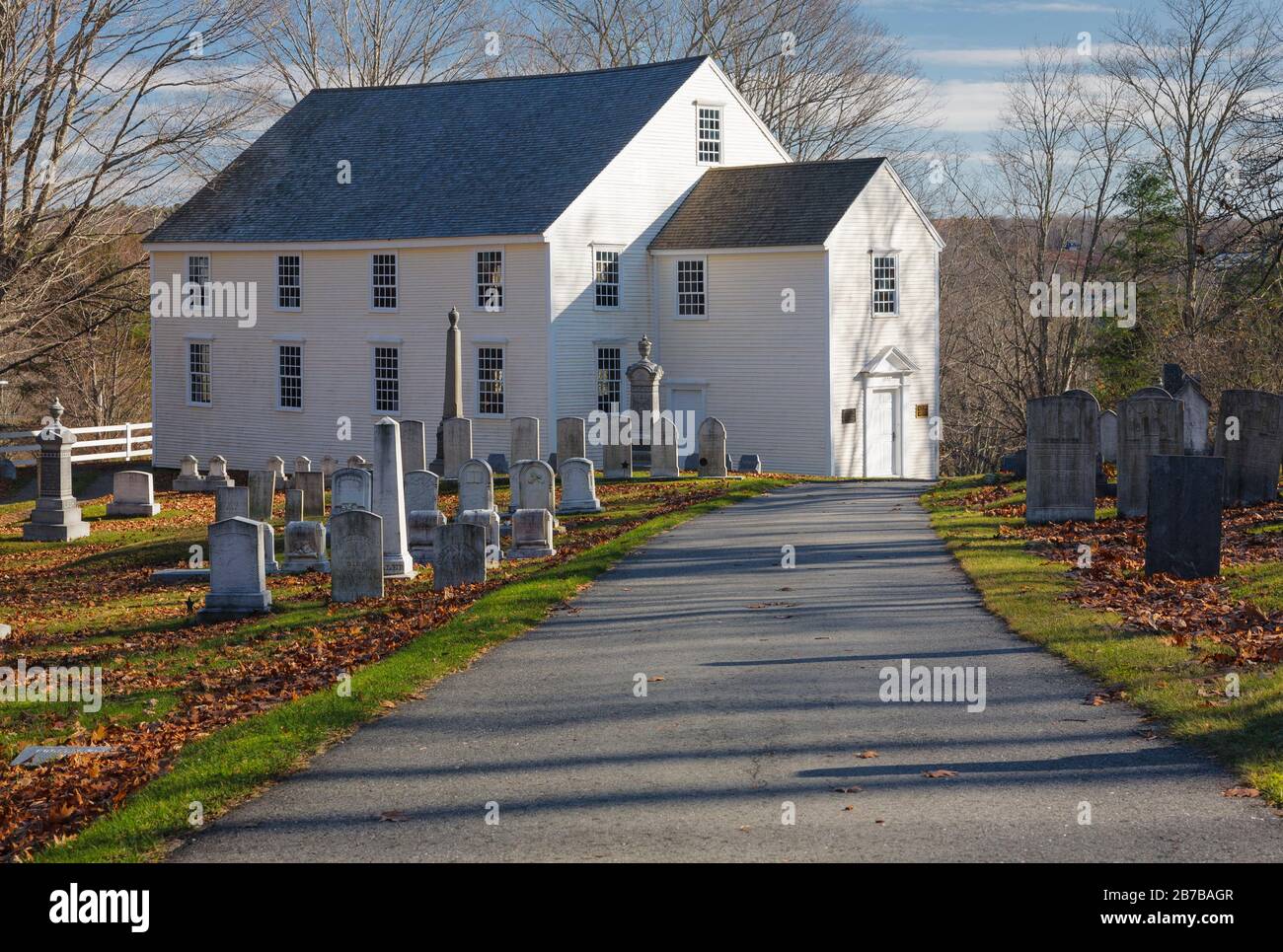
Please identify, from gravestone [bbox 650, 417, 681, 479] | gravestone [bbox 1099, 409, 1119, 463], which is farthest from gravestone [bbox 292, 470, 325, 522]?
gravestone [bbox 1099, 409, 1119, 463]

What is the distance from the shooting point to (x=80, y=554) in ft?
78.6

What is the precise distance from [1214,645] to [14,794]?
899cm

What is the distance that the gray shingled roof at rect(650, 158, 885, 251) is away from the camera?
3522 centimetres

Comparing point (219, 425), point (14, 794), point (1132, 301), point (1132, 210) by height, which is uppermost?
point (1132, 210)

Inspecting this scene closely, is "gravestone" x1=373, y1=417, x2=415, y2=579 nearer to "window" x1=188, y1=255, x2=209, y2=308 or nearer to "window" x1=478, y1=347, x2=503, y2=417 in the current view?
"window" x1=478, y1=347, x2=503, y2=417

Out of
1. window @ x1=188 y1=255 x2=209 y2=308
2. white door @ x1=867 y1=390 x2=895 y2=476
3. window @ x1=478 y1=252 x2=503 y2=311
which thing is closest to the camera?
window @ x1=478 y1=252 x2=503 y2=311

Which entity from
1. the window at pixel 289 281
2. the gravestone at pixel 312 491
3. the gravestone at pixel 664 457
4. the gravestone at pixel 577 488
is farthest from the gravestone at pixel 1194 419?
the window at pixel 289 281

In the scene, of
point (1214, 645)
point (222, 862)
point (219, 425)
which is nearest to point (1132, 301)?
point (219, 425)

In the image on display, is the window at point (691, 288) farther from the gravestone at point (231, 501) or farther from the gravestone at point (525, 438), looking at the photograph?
the gravestone at point (231, 501)

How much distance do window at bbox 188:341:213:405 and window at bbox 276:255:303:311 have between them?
354cm

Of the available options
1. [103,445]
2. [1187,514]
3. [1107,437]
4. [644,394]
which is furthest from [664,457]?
[103,445]
